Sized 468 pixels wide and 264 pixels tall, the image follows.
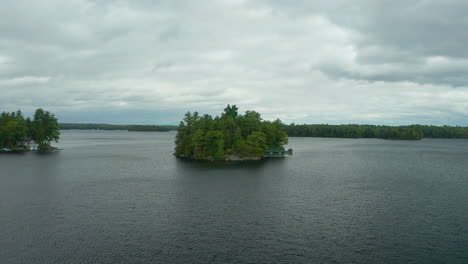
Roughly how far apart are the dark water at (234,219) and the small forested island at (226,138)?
129 ft

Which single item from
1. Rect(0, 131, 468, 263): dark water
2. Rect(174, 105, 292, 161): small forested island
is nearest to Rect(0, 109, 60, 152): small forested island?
Rect(174, 105, 292, 161): small forested island

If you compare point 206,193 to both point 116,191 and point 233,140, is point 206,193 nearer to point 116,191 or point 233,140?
point 116,191

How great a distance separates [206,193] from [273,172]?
122 ft

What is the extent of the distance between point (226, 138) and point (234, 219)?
82.7 m

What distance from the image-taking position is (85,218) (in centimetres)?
5022

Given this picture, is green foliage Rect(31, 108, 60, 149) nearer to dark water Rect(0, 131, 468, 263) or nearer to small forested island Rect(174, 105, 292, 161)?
small forested island Rect(174, 105, 292, 161)

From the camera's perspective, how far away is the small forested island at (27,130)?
169 m

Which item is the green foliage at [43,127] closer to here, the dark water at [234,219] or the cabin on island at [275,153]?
the dark water at [234,219]

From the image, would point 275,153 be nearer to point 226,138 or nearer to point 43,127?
point 226,138

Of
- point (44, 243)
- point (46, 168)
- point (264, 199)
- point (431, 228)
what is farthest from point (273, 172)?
point (46, 168)

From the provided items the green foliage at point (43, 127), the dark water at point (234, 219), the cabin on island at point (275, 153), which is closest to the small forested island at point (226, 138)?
the cabin on island at point (275, 153)

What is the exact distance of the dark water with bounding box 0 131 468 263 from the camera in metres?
37.3

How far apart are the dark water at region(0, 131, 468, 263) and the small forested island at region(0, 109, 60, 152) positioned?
100331 mm

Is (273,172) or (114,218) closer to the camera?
(114,218)
